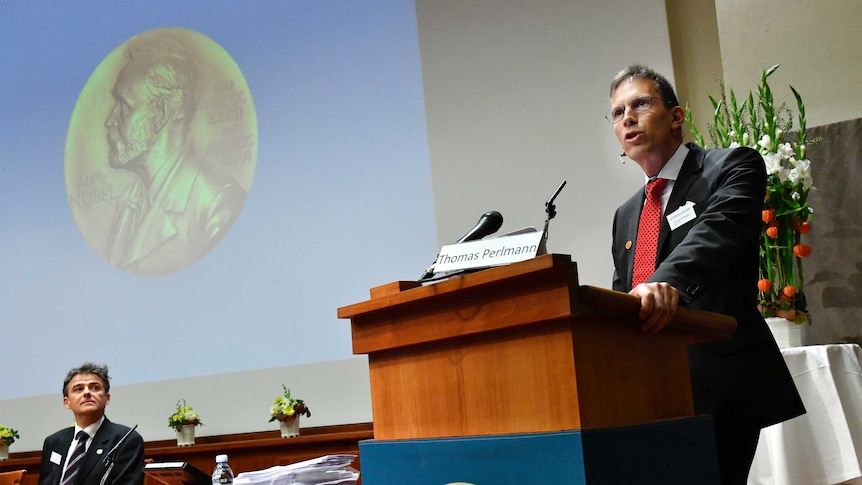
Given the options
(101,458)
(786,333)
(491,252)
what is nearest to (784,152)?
(786,333)

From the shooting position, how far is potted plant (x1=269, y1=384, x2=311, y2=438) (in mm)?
4828

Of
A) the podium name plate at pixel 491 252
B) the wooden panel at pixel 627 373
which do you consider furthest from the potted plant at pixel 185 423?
the wooden panel at pixel 627 373

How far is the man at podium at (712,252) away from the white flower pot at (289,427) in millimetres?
3301

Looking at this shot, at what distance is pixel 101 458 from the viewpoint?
4453 millimetres

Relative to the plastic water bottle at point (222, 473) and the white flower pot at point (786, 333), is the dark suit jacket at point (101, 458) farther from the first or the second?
the white flower pot at point (786, 333)

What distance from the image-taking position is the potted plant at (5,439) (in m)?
5.97

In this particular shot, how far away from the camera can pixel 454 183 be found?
4.43 meters

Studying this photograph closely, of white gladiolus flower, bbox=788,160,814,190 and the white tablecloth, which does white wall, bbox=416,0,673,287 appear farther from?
the white tablecloth

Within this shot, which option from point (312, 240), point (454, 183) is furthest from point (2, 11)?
point (454, 183)

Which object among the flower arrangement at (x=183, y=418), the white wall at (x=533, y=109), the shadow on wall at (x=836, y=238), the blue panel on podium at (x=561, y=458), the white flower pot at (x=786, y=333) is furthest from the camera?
the flower arrangement at (x=183, y=418)

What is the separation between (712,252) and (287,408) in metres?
3.63

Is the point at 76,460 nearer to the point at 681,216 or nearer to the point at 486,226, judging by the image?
the point at 486,226

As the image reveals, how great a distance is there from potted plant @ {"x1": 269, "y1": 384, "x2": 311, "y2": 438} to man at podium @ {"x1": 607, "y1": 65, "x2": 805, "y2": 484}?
3227mm

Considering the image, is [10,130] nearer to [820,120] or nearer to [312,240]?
[312,240]
